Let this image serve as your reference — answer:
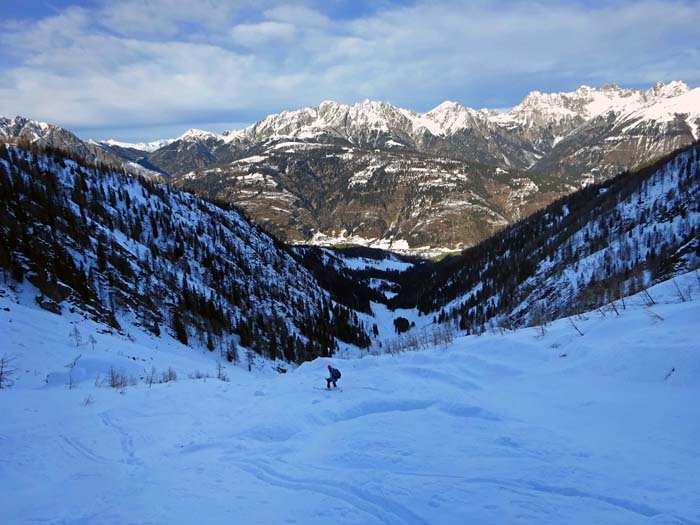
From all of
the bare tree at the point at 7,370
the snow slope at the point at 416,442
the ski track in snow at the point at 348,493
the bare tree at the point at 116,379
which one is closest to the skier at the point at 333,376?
the snow slope at the point at 416,442

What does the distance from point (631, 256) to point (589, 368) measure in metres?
60.0

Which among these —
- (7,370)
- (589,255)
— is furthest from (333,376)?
(589,255)

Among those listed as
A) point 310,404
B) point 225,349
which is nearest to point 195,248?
point 225,349

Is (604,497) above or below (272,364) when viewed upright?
above

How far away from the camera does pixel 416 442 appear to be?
663cm

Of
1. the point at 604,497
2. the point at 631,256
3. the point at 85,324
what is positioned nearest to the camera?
the point at 604,497

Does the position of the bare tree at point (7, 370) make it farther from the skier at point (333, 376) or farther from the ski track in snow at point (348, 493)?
the ski track in snow at point (348, 493)

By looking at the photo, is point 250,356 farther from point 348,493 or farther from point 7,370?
point 348,493

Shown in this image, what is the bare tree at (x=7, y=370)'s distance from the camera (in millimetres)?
11156

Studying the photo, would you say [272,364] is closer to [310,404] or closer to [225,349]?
[225,349]

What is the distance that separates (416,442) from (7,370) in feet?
43.4

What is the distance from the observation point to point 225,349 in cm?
4241

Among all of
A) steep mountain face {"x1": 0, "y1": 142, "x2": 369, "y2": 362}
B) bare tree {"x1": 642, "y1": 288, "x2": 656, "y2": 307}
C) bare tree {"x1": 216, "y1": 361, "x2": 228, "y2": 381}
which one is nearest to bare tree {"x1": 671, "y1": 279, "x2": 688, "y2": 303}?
bare tree {"x1": 642, "y1": 288, "x2": 656, "y2": 307}

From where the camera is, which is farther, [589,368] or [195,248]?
[195,248]
